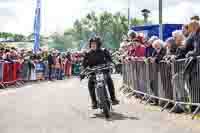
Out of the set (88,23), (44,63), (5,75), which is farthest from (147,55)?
(88,23)

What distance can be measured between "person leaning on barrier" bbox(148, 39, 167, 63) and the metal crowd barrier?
6.1 inches

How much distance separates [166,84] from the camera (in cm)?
1364

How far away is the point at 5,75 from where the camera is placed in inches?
995

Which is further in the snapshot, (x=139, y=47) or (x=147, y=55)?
(x=139, y=47)

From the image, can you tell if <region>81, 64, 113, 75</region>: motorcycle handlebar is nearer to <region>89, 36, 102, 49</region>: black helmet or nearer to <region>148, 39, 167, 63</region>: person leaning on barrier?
<region>89, 36, 102, 49</region>: black helmet

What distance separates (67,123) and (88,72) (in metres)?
1.86

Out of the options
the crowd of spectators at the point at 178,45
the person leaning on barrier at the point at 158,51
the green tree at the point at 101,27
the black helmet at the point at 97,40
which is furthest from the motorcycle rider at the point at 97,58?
the green tree at the point at 101,27

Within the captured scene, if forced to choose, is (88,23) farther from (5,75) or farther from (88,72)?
(88,72)

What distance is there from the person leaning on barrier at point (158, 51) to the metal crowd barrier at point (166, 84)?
155 millimetres

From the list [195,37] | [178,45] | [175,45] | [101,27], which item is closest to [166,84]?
[175,45]

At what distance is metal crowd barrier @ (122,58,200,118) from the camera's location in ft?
39.2

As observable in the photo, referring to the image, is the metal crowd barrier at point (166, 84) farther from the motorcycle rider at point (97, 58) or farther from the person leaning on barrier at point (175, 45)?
the motorcycle rider at point (97, 58)

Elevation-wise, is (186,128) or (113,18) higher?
(113,18)

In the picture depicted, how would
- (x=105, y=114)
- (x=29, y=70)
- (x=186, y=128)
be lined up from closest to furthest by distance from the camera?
(x=186, y=128)
(x=105, y=114)
(x=29, y=70)
